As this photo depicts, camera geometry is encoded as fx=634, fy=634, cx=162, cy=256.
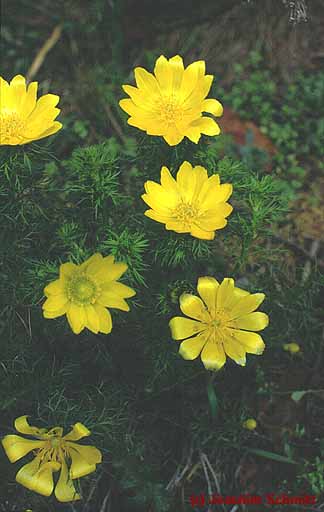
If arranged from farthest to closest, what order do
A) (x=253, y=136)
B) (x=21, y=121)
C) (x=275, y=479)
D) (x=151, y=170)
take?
(x=253, y=136)
(x=275, y=479)
(x=151, y=170)
(x=21, y=121)

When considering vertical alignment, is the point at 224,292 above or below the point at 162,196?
below

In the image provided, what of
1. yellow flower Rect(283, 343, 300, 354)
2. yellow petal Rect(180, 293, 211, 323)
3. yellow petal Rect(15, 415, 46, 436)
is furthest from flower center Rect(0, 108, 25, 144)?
yellow flower Rect(283, 343, 300, 354)

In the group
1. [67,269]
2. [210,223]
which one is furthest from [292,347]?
[67,269]

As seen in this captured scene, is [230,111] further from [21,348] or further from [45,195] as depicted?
[21,348]

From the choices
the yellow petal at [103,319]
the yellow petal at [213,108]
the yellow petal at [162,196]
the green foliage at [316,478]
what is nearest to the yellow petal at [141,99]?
the yellow petal at [213,108]

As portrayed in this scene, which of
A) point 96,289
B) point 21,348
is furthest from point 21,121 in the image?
point 21,348

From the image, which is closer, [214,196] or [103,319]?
[103,319]

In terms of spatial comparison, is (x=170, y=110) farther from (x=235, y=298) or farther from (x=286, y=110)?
(x=286, y=110)
